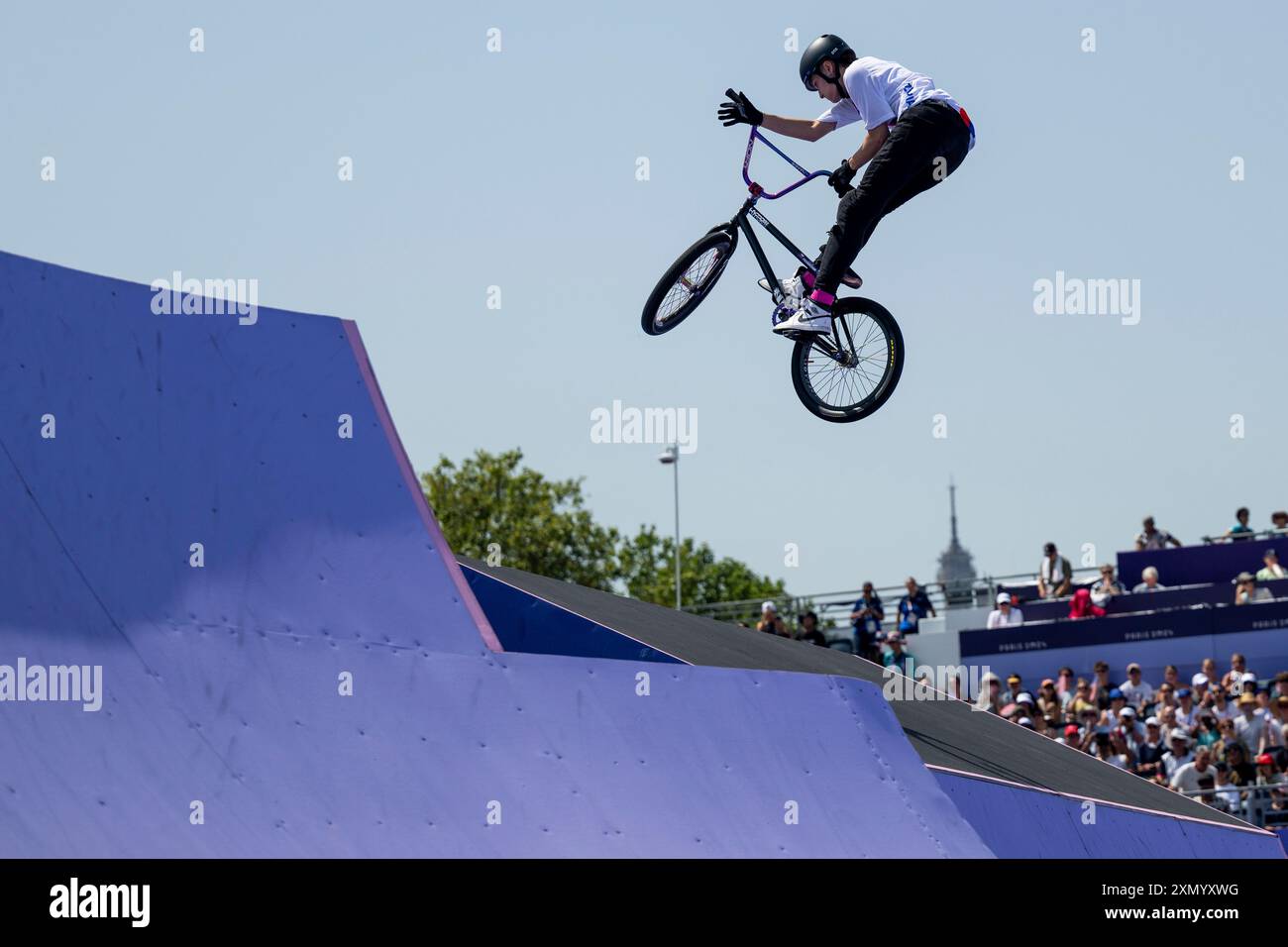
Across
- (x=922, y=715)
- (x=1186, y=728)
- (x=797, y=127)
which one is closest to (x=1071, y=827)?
(x=922, y=715)

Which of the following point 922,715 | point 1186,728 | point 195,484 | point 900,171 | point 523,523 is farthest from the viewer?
point 523,523

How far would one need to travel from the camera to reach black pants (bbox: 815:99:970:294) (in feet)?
31.9

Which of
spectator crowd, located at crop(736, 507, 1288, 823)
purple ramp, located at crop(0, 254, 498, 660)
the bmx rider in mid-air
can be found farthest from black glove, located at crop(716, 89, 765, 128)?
spectator crowd, located at crop(736, 507, 1288, 823)

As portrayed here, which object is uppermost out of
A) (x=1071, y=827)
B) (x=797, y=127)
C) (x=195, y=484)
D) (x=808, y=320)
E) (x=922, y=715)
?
(x=797, y=127)

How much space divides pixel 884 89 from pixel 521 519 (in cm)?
4220

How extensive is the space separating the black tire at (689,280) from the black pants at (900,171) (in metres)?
1.10

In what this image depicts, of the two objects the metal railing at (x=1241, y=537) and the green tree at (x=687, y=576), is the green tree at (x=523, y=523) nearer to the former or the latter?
the green tree at (x=687, y=576)

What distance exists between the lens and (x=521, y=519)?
5153cm

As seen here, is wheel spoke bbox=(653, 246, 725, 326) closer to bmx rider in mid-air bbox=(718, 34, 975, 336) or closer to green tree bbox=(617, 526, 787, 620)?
bmx rider in mid-air bbox=(718, 34, 975, 336)

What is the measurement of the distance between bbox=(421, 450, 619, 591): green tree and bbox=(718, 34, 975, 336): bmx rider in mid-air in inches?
1602

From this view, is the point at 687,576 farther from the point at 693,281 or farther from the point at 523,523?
the point at 693,281
